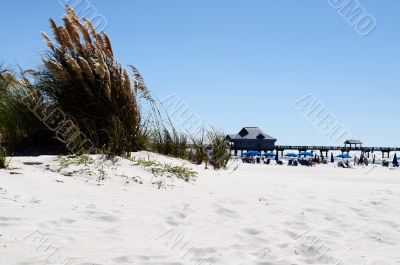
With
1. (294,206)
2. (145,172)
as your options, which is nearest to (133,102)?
(145,172)

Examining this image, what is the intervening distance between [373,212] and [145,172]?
3.27 metres

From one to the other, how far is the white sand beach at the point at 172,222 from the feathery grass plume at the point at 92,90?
1.00 meters

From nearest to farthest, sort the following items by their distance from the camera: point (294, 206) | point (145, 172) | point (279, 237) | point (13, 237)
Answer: point (13, 237), point (279, 237), point (294, 206), point (145, 172)

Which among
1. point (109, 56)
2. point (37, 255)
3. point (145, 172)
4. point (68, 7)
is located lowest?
point (37, 255)

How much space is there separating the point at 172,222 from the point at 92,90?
382 centimetres

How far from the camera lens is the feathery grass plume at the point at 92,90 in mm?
6996

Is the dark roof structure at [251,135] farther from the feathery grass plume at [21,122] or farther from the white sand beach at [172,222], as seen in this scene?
the white sand beach at [172,222]

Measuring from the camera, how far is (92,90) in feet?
23.7

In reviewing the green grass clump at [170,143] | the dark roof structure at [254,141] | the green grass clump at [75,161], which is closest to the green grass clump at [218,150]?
the green grass clump at [170,143]

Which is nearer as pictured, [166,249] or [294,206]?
[166,249]

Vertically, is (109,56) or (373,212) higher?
(109,56)

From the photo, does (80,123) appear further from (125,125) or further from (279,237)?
(279,237)

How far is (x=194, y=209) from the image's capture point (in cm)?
476

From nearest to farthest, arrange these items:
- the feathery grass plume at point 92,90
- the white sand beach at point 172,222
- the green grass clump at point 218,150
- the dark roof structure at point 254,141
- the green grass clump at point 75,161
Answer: the white sand beach at point 172,222 < the green grass clump at point 75,161 < the feathery grass plume at point 92,90 < the green grass clump at point 218,150 < the dark roof structure at point 254,141
